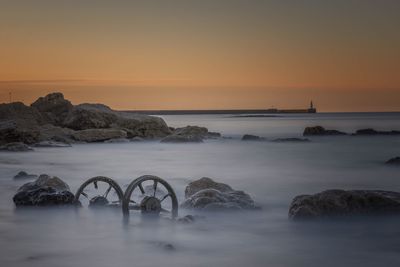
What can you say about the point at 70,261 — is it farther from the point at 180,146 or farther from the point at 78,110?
the point at 78,110

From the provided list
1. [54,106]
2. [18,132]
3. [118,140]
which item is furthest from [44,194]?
[54,106]

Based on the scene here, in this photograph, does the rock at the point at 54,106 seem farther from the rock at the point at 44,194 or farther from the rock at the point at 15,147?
the rock at the point at 44,194

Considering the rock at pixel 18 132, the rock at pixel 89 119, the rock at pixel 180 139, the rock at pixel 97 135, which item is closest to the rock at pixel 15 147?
the rock at pixel 18 132

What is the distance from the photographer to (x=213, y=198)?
51.1ft

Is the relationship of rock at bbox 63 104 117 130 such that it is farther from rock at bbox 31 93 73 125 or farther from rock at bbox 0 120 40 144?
rock at bbox 0 120 40 144

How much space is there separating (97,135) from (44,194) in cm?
3497

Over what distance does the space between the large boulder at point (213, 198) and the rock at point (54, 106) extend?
45.7 metres

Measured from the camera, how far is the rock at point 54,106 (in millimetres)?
61500

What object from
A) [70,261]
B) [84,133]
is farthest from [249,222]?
[84,133]

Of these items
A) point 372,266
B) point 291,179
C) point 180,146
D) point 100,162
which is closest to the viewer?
point 372,266

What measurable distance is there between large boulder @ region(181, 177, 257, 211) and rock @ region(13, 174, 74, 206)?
125 inches

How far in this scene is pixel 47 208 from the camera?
51.5ft

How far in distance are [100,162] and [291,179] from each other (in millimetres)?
11989

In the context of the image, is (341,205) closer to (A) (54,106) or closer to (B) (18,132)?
(B) (18,132)
